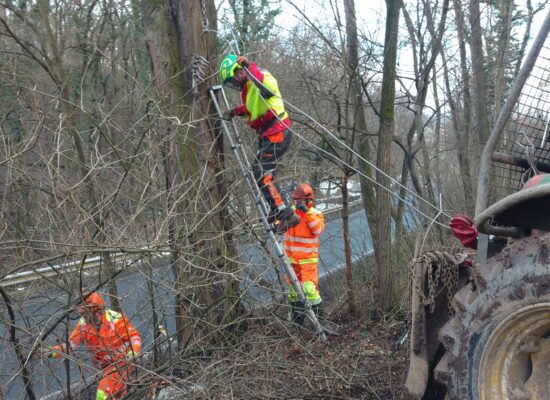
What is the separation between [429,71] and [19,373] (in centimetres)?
664

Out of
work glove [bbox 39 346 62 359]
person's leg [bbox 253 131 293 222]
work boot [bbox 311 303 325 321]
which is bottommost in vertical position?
work boot [bbox 311 303 325 321]

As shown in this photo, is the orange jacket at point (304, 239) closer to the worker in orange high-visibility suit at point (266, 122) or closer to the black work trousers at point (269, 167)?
the worker in orange high-visibility suit at point (266, 122)

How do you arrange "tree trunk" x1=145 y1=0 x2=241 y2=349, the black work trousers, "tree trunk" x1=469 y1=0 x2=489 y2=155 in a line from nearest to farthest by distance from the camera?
"tree trunk" x1=145 y1=0 x2=241 y2=349
the black work trousers
"tree trunk" x1=469 y1=0 x2=489 y2=155

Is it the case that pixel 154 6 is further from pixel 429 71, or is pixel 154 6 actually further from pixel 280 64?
pixel 280 64

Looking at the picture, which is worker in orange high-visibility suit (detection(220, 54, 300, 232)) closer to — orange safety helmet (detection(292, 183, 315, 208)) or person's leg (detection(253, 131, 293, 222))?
person's leg (detection(253, 131, 293, 222))

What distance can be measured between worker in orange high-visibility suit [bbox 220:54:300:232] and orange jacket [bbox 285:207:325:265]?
0.76m

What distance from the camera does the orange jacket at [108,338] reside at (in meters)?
4.33

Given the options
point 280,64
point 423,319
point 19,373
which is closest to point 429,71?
point 280,64

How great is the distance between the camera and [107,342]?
4.70m

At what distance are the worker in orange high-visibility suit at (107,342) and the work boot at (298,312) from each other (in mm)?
1484

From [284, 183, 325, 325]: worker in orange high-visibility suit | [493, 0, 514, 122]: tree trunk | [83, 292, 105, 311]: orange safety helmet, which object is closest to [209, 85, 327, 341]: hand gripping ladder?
[284, 183, 325, 325]: worker in orange high-visibility suit

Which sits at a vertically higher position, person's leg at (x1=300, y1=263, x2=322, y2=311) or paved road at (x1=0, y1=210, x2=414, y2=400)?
paved road at (x1=0, y1=210, x2=414, y2=400)

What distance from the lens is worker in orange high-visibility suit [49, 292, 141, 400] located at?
13.8 feet

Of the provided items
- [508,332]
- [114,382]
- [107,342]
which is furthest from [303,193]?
[508,332]
